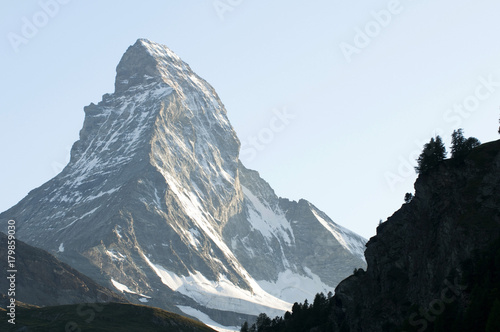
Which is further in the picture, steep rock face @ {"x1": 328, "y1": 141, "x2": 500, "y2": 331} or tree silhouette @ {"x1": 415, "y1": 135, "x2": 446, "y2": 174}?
tree silhouette @ {"x1": 415, "y1": 135, "x2": 446, "y2": 174}

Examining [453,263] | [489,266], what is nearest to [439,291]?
[453,263]

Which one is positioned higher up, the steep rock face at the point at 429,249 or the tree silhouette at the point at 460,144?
the tree silhouette at the point at 460,144

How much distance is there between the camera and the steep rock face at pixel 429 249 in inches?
4500

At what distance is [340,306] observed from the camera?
153125 millimetres

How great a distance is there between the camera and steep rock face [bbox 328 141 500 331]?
114m

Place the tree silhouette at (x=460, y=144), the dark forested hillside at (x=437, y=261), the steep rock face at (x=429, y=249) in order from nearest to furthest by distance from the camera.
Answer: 1. the dark forested hillside at (x=437, y=261)
2. the steep rock face at (x=429, y=249)
3. the tree silhouette at (x=460, y=144)

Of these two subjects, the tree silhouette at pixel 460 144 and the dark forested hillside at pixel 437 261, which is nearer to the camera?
the dark forested hillside at pixel 437 261

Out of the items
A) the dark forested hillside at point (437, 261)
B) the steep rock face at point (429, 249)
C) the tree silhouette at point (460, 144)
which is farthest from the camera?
the tree silhouette at point (460, 144)

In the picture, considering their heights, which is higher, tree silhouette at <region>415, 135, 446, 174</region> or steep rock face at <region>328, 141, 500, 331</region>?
Result: tree silhouette at <region>415, 135, 446, 174</region>

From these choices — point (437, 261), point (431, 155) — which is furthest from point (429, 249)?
point (431, 155)

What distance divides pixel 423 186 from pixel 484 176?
15545 mm

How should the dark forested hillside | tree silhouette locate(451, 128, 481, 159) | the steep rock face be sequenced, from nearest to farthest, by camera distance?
the dark forested hillside
the steep rock face
tree silhouette locate(451, 128, 481, 159)

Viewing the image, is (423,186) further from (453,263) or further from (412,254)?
(453,263)

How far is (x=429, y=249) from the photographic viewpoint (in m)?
129
